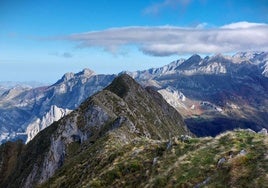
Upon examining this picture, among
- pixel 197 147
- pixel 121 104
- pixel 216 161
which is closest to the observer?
pixel 216 161

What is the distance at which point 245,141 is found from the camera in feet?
108

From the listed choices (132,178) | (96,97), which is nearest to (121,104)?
(96,97)

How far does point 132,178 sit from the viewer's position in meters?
36.5

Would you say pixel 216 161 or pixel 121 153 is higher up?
pixel 216 161

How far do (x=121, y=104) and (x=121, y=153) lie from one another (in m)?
113

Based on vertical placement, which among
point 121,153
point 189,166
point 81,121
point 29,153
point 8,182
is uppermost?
point 189,166

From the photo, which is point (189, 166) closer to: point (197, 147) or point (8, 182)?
point (197, 147)

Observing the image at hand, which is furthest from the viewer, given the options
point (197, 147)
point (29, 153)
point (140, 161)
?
point (29, 153)

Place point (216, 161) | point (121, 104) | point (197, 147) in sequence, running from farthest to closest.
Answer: point (121, 104)
point (197, 147)
point (216, 161)

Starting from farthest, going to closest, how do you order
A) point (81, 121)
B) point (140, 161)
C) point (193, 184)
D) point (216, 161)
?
point (81, 121)
point (140, 161)
point (216, 161)
point (193, 184)

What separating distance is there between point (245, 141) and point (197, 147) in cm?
496

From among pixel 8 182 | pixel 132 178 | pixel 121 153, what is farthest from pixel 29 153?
pixel 132 178

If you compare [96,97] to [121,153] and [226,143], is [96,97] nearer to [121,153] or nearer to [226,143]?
[121,153]

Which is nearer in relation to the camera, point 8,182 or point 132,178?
point 132,178
